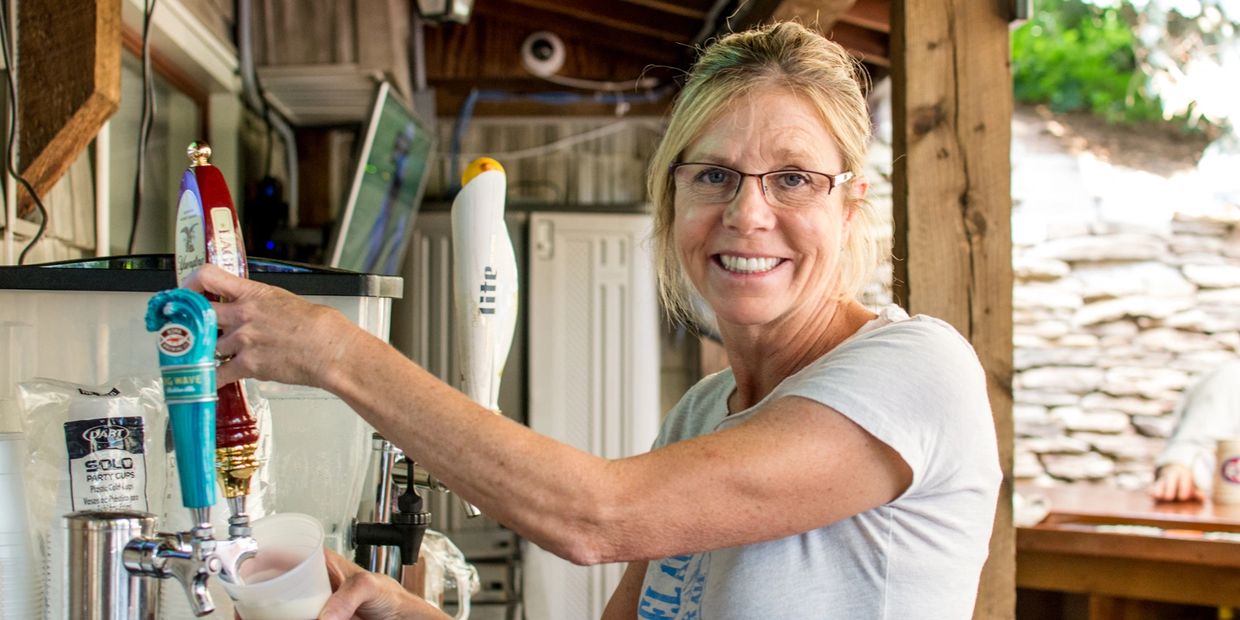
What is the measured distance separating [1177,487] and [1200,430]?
0.52m

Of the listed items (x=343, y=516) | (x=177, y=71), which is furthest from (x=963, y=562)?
(x=177, y=71)

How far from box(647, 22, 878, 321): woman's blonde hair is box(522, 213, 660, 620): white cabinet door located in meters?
3.06

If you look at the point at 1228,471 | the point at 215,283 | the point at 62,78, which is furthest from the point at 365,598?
the point at 1228,471

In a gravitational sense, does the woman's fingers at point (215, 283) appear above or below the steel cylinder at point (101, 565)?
above

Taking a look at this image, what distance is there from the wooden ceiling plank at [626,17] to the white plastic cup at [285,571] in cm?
342

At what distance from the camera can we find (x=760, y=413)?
1.04m

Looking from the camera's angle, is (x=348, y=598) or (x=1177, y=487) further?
(x=1177, y=487)

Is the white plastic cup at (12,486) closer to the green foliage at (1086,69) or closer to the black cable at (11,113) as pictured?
the black cable at (11,113)

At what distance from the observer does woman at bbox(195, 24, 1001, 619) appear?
89 centimetres

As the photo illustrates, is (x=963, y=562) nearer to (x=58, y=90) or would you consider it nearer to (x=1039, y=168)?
(x=58, y=90)

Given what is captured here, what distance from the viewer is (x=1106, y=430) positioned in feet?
20.8

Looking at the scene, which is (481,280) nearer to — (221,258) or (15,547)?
(221,258)

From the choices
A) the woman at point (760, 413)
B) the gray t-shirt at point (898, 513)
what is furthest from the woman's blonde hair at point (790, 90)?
the gray t-shirt at point (898, 513)

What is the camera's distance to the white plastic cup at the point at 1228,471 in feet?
11.1
